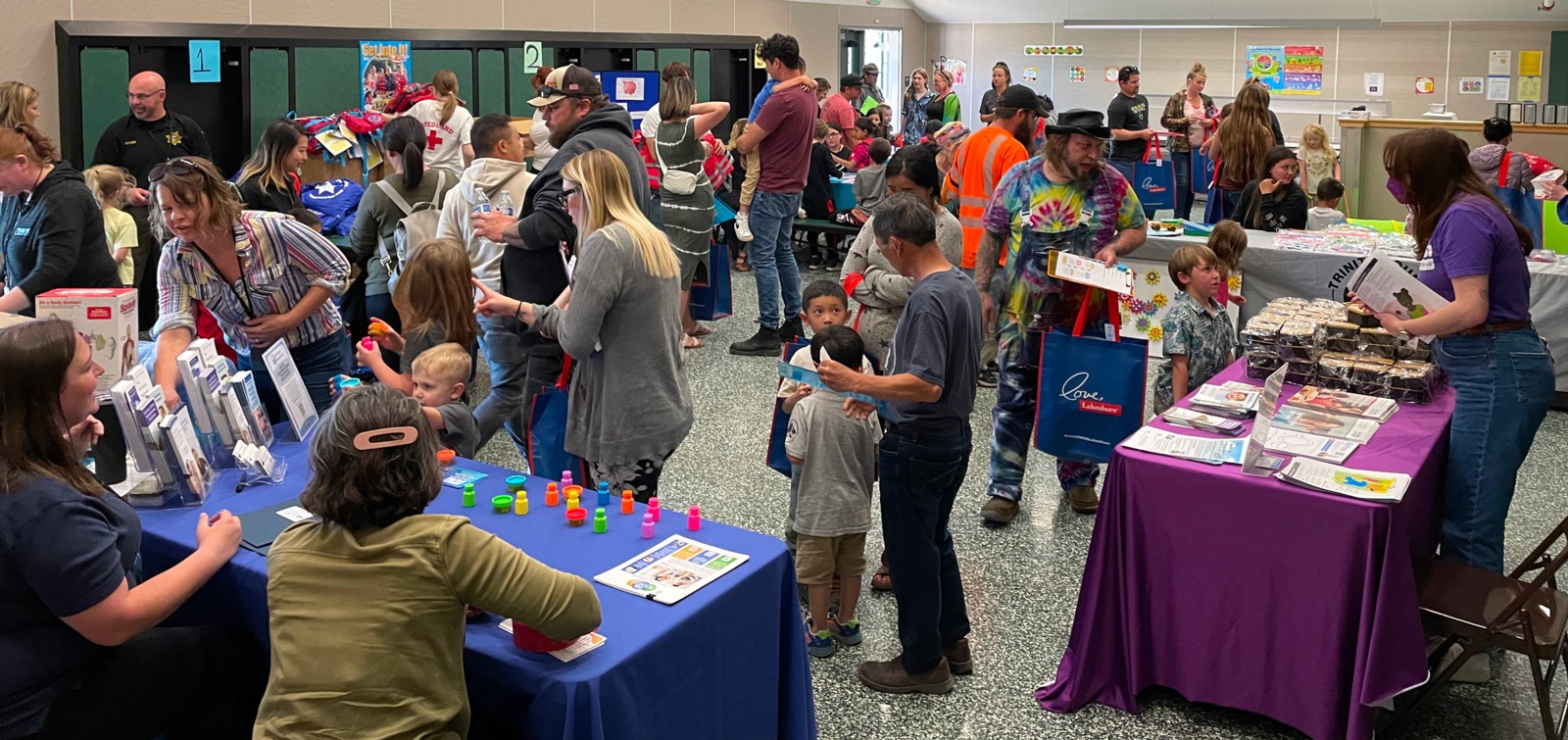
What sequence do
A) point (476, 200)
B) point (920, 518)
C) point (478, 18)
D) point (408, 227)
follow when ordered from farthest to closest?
point (478, 18) < point (408, 227) < point (476, 200) < point (920, 518)

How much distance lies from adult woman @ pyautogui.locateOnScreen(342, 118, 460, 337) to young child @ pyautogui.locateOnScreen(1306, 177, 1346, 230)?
208 inches

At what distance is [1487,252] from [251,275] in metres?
3.42

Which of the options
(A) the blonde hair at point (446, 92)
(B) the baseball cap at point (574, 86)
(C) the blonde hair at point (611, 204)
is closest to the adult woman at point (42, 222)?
(B) the baseball cap at point (574, 86)

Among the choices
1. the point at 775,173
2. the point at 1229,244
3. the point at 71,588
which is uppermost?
the point at 775,173

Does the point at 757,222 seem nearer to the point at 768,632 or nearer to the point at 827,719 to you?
the point at 827,719

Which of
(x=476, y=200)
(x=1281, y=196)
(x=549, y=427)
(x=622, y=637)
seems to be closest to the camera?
(x=622, y=637)

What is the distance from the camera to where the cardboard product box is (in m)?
3.41

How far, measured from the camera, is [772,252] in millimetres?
7293

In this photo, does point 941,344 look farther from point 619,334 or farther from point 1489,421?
point 1489,421

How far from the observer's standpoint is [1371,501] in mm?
2922

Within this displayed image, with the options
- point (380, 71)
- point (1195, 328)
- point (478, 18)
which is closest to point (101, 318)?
point (1195, 328)

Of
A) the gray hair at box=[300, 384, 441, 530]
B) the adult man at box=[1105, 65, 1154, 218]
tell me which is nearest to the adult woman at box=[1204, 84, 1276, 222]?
the adult man at box=[1105, 65, 1154, 218]

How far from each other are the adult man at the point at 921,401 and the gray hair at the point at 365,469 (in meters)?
1.23

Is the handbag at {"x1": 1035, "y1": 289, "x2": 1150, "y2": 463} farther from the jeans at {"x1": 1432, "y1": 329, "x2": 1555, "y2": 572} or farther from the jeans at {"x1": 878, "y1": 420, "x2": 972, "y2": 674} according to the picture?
the jeans at {"x1": 878, "y1": 420, "x2": 972, "y2": 674}
